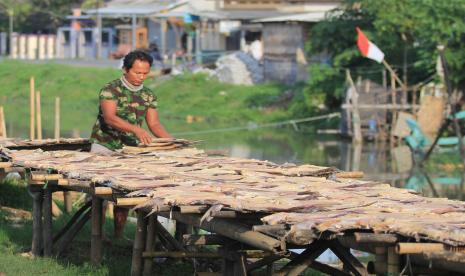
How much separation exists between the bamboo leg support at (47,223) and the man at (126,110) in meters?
0.70

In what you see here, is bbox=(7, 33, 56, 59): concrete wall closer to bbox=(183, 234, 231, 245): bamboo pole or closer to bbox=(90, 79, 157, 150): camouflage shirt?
bbox=(90, 79, 157, 150): camouflage shirt

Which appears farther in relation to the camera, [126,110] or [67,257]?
[126,110]

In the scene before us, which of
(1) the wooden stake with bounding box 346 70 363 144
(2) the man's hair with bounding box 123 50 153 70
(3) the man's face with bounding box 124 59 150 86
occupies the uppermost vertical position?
(2) the man's hair with bounding box 123 50 153 70

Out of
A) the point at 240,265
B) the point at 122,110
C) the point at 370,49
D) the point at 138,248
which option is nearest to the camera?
the point at 240,265

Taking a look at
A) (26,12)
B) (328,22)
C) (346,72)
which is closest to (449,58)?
(346,72)

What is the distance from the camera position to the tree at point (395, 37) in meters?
27.9

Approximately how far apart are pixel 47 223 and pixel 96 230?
0.88 m

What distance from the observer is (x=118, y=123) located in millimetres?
10195

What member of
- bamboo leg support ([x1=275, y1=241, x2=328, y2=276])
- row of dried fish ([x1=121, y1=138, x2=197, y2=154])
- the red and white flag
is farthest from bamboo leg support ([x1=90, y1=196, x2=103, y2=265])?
the red and white flag

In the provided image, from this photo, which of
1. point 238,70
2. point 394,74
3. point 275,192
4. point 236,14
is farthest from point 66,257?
point 236,14

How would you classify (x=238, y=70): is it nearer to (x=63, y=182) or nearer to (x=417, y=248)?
(x=63, y=182)

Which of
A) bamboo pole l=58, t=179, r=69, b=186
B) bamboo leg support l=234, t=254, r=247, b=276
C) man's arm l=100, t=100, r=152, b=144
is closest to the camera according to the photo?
bamboo leg support l=234, t=254, r=247, b=276

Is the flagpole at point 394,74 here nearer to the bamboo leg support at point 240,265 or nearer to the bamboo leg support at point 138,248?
the bamboo leg support at point 138,248

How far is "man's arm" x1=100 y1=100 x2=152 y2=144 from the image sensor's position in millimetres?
10062
